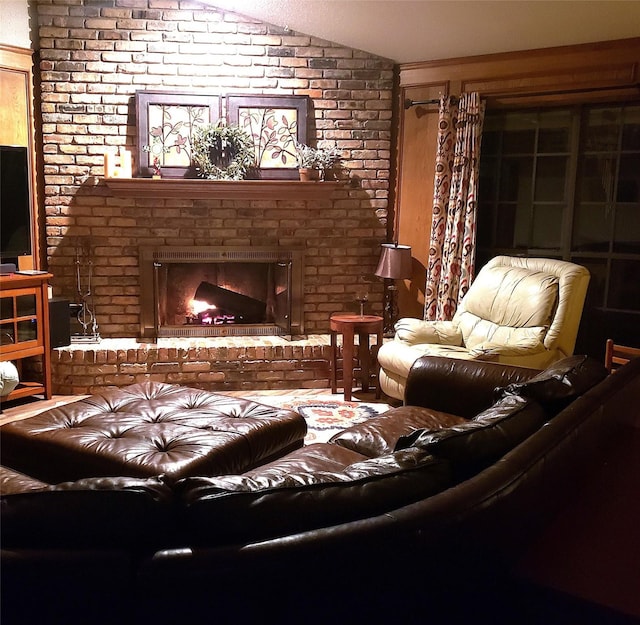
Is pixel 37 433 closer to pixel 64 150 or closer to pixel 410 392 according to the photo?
pixel 410 392

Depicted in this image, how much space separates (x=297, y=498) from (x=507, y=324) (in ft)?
10.1

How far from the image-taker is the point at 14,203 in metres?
4.50

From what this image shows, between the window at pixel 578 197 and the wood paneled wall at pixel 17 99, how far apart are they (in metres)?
3.26

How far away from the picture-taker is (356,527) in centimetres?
125

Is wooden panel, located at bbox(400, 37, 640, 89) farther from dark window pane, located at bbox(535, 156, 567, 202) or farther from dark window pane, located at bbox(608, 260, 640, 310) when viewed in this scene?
dark window pane, located at bbox(608, 260, 640, 310)

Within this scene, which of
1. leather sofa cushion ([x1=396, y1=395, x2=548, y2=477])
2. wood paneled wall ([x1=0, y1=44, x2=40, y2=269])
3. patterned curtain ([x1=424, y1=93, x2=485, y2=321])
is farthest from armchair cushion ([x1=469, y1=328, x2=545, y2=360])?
wood paneled wall ([x1=0, y1=44, x2=40, y2=269])

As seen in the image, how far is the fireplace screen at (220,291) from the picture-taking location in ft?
16.8

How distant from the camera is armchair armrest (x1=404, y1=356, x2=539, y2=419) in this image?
2.97 metres

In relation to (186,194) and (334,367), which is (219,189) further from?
(334,367)

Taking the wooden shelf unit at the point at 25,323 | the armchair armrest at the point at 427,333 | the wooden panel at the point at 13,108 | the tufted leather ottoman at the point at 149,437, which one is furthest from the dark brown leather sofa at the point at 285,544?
the wooden panel at the point at 13,108

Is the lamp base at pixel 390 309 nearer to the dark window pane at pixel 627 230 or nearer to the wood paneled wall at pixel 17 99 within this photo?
the dark window pane at pixel 627 230

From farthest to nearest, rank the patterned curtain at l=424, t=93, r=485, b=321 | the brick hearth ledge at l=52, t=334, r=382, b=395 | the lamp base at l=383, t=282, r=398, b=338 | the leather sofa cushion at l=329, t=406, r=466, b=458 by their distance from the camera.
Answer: the lamp base at l=383, t=282, r=398, b=338 → the patterned curtain at l=424, t=93, r=485, b=321 → the brick hearth ledge at l=52, t=334, r=382, b=395 → the leather sofa cushion at l=329, t=406, r=466, b=458

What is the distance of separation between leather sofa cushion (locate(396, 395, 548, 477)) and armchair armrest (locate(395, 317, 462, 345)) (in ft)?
7.65

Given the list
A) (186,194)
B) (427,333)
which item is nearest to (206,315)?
(186,194)
